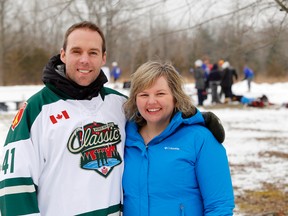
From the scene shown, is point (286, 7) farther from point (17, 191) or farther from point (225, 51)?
point (17, 191)

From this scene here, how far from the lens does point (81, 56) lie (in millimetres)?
2561

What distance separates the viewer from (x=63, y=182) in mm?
2430

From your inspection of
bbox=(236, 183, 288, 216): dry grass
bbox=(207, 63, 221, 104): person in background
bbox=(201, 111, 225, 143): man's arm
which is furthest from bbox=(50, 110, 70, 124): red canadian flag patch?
bbox=(207, 63, 221, 104): person in background

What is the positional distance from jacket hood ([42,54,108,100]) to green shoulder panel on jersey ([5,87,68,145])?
41 millimetres

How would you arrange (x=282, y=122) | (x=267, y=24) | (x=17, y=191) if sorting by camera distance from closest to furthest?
(x=17, y=191) < (x=267, y=24) < (x=282, y=122)

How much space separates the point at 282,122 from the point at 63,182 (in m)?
12.6

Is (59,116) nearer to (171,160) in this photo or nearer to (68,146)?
(68,146)

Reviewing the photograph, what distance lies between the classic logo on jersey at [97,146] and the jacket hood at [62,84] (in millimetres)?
188

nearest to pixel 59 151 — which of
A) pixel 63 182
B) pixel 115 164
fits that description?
pixel 63 182

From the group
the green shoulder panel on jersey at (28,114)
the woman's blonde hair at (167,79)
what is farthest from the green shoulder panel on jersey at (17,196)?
the woman's blonde hair at (167,79)

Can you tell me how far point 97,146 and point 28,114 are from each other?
0.43m

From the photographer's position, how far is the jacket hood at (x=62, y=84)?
8.36 ft

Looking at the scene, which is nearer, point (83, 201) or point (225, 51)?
point (83, 201)

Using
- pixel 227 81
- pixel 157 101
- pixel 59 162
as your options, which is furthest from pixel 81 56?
pixel 227 81
